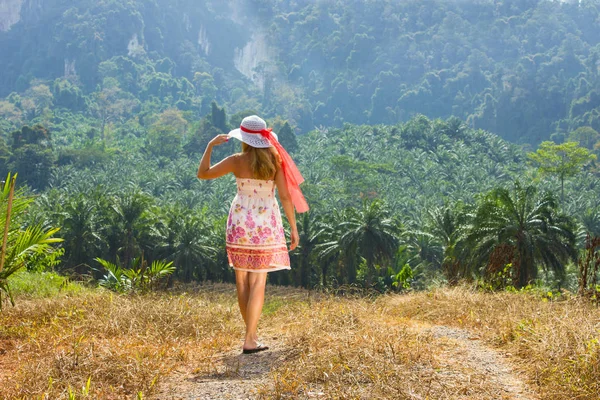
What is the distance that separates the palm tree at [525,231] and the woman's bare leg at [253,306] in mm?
20208

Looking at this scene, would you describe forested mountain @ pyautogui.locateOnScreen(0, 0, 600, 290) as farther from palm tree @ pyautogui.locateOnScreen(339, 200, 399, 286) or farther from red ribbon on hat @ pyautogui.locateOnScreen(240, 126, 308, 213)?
red ribbon on hat @ pyautogui.locateOnScreen(240, 126, 308, 213)

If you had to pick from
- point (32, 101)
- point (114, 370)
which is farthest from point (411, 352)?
point (32, 101)

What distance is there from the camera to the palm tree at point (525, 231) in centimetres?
2493

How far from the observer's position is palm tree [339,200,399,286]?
41562mm

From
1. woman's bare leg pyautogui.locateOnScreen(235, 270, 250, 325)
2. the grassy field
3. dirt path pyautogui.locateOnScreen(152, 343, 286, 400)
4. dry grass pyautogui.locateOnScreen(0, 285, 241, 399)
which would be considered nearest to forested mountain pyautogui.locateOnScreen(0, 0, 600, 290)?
dry grass pyautogui.locateOnScreen(0, 285, 241, 399)

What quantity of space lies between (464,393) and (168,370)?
192 cm

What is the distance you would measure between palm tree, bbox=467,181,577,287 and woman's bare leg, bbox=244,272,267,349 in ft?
66.3

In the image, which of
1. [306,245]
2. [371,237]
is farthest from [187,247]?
[371,237]

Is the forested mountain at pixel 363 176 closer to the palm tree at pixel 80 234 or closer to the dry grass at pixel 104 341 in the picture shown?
the palm tree at pixel 80 234

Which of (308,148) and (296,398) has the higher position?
(308,148)

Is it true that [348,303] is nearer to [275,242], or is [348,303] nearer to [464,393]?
[275,242]

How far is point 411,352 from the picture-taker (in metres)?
4.56

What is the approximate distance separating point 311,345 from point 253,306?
0.76 m

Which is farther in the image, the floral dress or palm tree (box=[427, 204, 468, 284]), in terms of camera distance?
palm tree (box=[427, 204, 468, 284])
